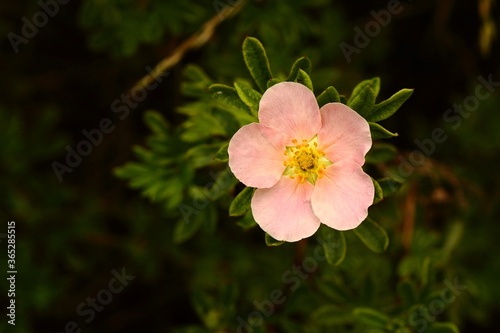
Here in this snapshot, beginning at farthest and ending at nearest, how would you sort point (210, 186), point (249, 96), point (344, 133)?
point (210, 186) → point (249, 96) → point (344, 133)

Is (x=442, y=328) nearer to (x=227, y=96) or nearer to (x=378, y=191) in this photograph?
(x=378, y=191)

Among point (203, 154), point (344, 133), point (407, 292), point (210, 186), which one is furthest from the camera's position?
point (210, 186)

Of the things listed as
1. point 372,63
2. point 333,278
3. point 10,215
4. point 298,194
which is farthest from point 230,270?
point 298,194

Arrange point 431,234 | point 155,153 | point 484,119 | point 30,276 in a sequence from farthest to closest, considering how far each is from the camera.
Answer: point 484,119 < point 30,276 < point 431,234 < point 155,153

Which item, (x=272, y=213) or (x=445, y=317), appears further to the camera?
(x=445, y=317)

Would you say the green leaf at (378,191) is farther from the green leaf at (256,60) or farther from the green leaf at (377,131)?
the green leaf at (256,60)

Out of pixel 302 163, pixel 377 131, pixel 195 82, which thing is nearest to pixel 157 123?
pixel 195 82

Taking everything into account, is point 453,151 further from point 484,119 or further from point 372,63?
point 372,63

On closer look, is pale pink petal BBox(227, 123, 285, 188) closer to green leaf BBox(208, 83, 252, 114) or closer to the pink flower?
the pink flower

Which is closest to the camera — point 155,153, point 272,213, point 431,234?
point 272,213
